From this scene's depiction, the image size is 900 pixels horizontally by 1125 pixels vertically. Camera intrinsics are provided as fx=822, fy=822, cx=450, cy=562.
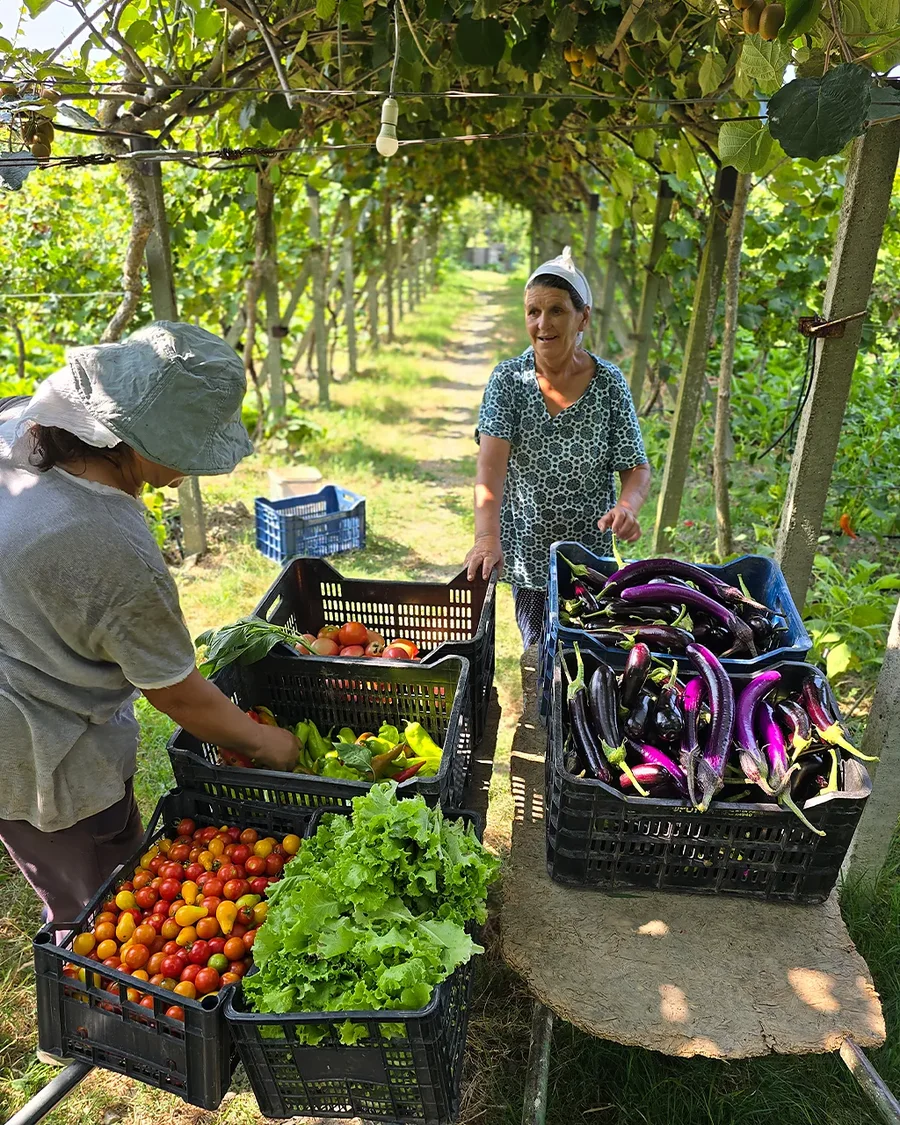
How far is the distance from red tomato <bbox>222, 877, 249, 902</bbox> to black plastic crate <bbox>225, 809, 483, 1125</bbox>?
28cm

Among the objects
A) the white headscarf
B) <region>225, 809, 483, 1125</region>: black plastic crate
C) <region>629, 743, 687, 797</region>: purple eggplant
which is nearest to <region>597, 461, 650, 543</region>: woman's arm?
the white headscarf

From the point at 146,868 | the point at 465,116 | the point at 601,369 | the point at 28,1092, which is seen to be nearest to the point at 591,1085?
the point at 146,868

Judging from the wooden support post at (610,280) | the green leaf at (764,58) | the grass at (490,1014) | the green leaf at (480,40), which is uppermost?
the green leaf at (480,40)

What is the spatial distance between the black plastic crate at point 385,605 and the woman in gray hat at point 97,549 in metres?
0.95

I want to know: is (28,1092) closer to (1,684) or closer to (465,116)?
(1,684)

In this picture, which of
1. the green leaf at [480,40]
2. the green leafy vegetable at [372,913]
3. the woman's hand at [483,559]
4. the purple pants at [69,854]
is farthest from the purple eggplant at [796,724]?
the green leaf at [480,40]

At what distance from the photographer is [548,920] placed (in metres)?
2.09

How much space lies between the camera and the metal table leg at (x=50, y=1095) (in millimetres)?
1686

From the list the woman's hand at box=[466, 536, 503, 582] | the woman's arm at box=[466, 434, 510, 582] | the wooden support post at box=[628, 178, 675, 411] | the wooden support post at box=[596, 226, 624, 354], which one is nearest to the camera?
the woman's hand at box=[466, 536, 503, 582]

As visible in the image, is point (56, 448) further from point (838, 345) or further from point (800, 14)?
point (838, 345)

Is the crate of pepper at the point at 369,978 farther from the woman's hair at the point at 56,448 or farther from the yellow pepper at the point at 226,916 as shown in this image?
the woman's hair at the point at 56,448

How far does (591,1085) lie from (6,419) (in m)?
2.69

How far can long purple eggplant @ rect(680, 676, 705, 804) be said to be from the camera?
6.68 feet

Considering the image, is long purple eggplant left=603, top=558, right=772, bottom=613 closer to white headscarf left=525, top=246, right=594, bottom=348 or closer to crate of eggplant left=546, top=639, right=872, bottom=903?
crate of eggplant left=546, top=639, right=872, bottom=903
